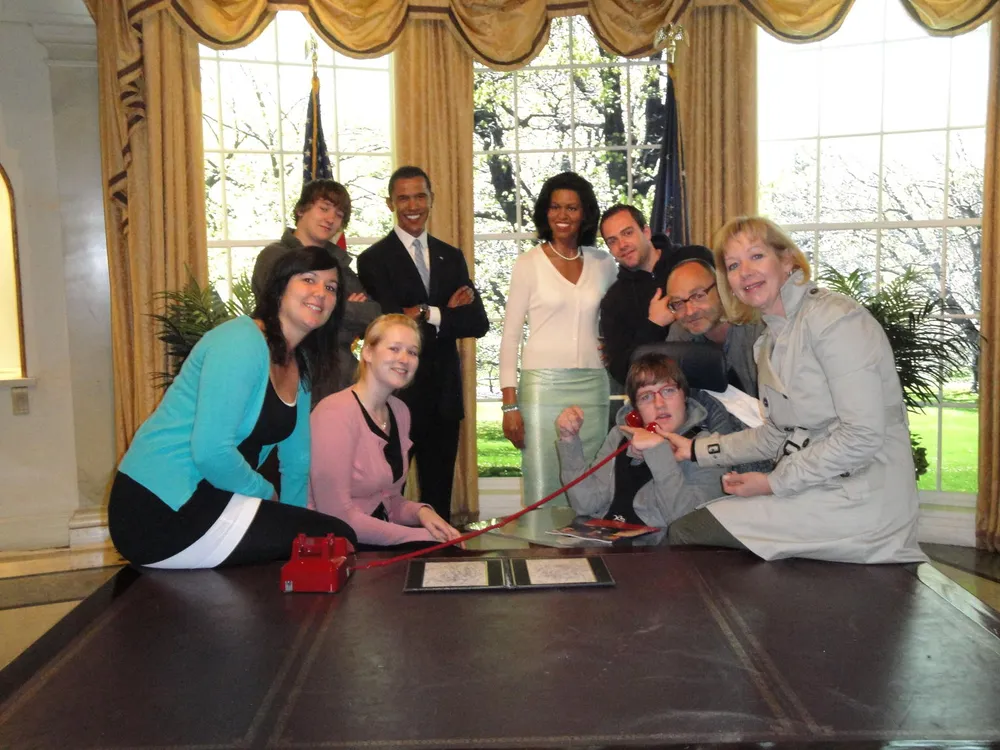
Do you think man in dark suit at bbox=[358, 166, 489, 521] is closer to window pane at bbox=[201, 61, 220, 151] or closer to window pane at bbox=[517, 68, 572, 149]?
window pane at bbox=[201, 61, 220, 151]

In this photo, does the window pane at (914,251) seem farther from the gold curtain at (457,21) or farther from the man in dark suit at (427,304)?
the man in dark suit at (427,304)

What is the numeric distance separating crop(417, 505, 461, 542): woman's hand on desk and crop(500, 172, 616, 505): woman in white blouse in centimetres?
96

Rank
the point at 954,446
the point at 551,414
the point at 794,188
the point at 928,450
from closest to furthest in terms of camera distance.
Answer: the point at 551,414, the point at 794,188, the point at 928,450, the point at 954,446

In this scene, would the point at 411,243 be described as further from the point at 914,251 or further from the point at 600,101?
the point at 914,251

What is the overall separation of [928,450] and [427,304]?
8.20 meters

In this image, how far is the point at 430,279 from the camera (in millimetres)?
3852

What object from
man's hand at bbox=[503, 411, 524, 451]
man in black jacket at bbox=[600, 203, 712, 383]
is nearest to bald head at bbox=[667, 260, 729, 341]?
man in black jacket at bbox=[600, 203, 712, 383]

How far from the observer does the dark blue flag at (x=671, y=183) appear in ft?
15.4

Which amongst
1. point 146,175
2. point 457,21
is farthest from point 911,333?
point 146,175

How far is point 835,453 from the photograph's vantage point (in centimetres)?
222

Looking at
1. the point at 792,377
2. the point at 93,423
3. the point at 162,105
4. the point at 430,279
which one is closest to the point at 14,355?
the point at 93,423

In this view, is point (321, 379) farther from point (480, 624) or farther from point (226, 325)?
point (480, 624)

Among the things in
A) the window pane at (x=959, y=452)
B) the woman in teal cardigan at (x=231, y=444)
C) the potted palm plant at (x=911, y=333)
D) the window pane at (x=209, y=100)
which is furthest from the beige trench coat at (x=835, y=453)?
the window pane at (x=959, y=452)

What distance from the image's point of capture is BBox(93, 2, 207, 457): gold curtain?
4621mm
